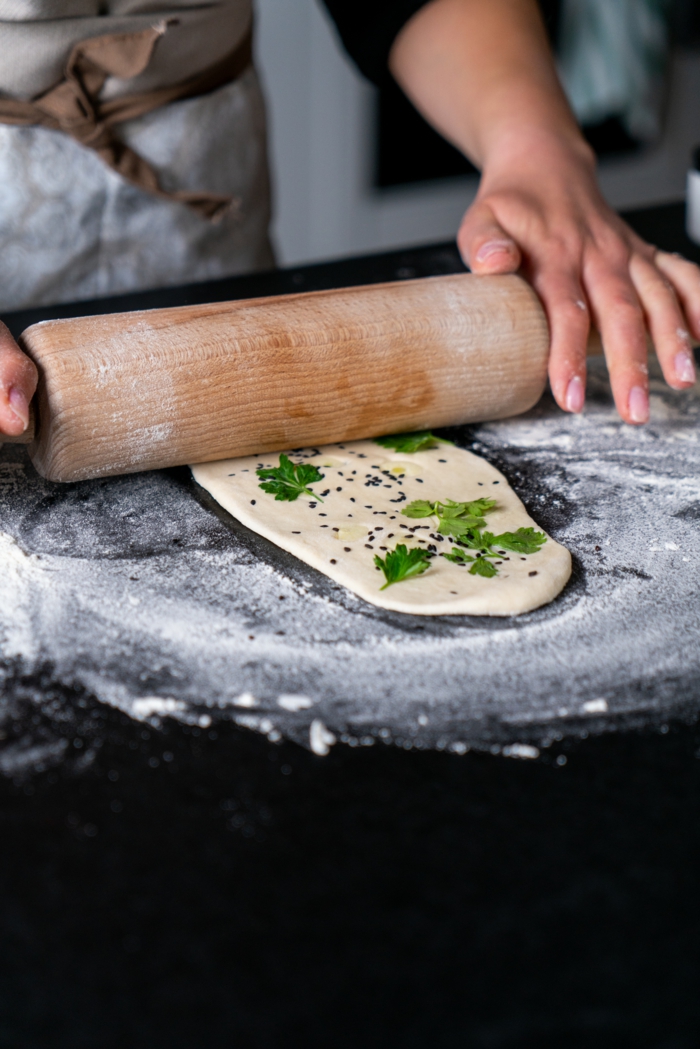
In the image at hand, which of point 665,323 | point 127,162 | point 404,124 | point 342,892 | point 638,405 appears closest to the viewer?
point 342,892

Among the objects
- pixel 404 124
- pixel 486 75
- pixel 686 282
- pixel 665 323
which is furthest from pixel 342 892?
pixel 404 124

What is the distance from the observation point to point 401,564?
1025mm

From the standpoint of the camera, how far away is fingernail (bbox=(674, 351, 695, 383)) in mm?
1322

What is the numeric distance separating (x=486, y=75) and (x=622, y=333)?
63 cm

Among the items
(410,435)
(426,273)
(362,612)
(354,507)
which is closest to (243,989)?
(362,612)

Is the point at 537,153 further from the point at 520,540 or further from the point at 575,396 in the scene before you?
the point at 520,540

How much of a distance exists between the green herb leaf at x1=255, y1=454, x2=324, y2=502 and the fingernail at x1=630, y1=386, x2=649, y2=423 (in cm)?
42

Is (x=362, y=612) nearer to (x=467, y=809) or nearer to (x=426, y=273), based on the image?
(x=467, y=809)

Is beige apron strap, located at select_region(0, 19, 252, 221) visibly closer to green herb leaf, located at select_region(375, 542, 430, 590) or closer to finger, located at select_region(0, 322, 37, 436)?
finger, located at select_region(0, 322, 37, 436)

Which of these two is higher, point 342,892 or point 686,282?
point 686,282

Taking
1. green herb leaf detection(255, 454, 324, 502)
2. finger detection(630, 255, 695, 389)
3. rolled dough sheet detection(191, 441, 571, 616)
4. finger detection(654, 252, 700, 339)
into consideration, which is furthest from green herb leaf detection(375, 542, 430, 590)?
finger detection(654, 252, 700, 339)

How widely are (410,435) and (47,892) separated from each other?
819mm

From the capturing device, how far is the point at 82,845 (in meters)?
0.71

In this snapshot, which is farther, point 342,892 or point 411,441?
point 411,441
